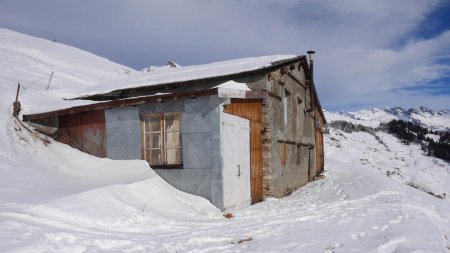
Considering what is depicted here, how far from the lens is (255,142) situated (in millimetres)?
11930

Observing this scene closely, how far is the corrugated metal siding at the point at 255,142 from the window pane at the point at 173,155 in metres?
2.26

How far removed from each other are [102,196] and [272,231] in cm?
335

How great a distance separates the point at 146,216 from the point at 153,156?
3.42 meters

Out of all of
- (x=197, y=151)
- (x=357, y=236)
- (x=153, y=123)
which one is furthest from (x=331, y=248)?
(x=153, y=123)

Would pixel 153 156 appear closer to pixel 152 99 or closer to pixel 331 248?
pixel 152 99

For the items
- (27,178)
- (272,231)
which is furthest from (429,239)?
(27,178)

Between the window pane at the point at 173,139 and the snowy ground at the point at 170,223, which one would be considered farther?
the window pane at the point at 173,139

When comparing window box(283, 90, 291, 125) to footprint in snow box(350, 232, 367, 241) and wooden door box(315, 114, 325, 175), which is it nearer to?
wooden door box(315, 114, 325, 175)

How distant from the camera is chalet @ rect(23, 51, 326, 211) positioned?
384 inches

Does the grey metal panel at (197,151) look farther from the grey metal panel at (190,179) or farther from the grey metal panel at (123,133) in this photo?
the grey metal panel at (123,133)

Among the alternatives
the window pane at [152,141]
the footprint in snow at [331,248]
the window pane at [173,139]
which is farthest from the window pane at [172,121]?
the footprint in snow at [331,248]

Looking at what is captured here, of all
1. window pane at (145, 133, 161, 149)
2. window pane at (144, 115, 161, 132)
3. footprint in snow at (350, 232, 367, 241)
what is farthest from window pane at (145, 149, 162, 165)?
footprint in snow at (350, 232, 367, 241)

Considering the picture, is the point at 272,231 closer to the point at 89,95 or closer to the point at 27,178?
the point at 27,178

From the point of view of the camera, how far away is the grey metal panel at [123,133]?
35.0 feet
